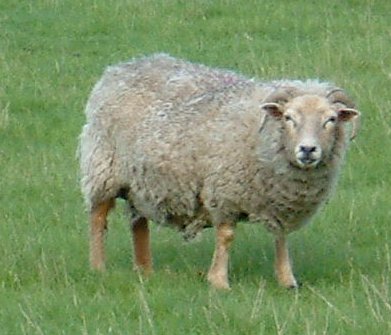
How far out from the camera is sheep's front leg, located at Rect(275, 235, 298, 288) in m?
8.78

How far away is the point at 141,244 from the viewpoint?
9.61m

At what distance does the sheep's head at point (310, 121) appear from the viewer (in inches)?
329

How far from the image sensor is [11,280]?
8.57 meters

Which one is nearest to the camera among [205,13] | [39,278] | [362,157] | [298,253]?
[39,278]

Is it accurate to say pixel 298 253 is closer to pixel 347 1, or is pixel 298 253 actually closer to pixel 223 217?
pixel 223 217

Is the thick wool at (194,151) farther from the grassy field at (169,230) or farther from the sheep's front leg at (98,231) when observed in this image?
the grassy field at (169,230)

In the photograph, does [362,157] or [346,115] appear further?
[362,157]

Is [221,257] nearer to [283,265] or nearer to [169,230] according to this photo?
[283,265]

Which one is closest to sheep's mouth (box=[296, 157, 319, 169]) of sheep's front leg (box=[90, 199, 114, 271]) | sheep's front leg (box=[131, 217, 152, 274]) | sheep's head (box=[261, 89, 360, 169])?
sheep's head (box=[261, 89, 360, 169])

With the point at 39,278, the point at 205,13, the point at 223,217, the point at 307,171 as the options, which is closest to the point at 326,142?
the point at 307,171

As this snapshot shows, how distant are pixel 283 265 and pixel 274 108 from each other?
1.01 meters

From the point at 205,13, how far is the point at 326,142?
913 centimetres

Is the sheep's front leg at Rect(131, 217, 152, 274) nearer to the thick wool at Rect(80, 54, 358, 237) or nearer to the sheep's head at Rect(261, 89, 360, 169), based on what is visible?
the thick wool at Rect(80, 54, 358, 237)

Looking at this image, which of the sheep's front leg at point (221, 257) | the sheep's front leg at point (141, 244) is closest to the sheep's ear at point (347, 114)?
the sheep's front leg at point (221, 257)
